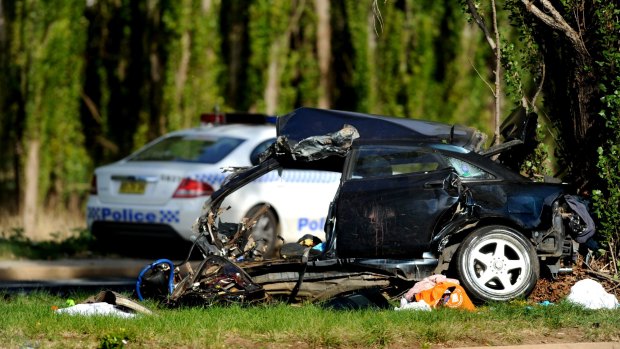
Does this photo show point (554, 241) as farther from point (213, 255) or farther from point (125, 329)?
point (125, 329)

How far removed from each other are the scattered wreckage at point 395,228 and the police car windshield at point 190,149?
4.53 m

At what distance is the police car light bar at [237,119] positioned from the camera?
51.1 ft

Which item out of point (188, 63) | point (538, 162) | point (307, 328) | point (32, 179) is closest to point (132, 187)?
point (538, 162)

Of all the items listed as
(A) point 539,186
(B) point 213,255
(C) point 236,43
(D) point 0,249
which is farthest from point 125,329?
(C) point 236,43

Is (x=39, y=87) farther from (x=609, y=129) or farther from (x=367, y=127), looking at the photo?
(x=609, y=129)

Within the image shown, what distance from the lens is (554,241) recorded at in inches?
404

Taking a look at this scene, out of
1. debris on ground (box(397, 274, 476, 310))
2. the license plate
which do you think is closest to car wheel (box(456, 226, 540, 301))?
Answer: debris on ground (box(397, 274, 476, 310))

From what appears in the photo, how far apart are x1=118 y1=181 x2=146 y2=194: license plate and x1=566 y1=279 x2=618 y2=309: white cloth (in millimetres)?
6276

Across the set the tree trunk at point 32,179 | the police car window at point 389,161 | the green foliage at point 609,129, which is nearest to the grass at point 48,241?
the tree trunk at point 32,179

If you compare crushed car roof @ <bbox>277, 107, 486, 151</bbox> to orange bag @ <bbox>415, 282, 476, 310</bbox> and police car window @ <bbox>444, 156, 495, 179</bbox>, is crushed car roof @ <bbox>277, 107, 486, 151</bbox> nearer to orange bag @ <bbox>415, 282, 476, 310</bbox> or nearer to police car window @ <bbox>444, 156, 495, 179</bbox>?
police car window @ <bbox>444, 156, 495, 179</bbox>

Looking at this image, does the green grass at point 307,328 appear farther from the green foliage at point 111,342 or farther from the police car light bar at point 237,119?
the police car light bar at point 237,119

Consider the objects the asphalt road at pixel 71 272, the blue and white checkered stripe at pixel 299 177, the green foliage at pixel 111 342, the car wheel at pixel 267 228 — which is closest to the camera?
the green foliage at pixel 111 342

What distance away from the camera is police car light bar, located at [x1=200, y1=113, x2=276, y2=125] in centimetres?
1557

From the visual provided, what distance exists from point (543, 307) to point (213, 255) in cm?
267
